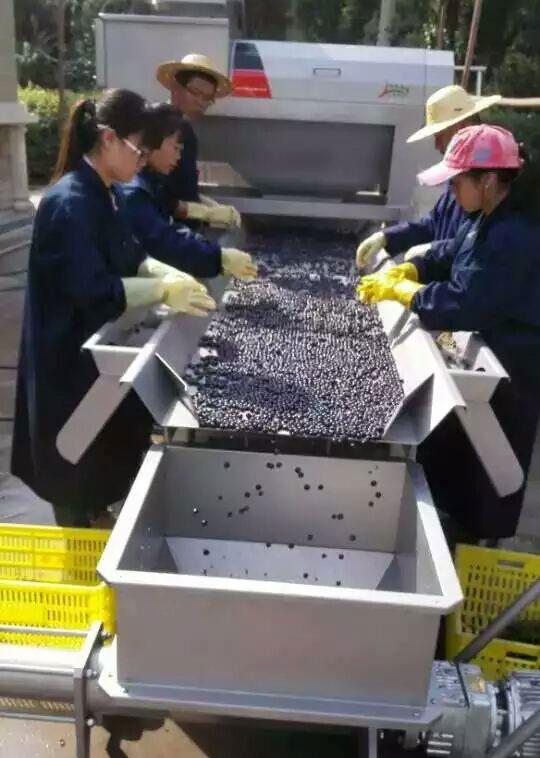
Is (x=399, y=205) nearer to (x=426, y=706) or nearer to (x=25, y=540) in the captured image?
(x=25, y=540)

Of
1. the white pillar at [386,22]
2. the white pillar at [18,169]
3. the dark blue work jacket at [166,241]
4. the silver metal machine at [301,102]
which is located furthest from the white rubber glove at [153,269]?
the white pillar at [386,22]

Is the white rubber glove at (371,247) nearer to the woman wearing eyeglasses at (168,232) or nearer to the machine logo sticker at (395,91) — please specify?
the woman wearing eyeglasses at (168,232)

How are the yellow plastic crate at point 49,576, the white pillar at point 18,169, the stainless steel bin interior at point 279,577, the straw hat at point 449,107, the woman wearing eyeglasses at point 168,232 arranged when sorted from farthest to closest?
the white pillar at point 18,169, the straw hat at point 449,107, the woman wearing eyeglasses at point 168,232, the yellow plastic crate at point 49,576, the stainless steel bin interior at point 279,577

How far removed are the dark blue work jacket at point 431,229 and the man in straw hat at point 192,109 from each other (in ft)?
2.80

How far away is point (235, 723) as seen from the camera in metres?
1.44

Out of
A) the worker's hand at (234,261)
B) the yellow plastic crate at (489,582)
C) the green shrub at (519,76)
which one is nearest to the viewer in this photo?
the yellow plastic crate at (489,582)

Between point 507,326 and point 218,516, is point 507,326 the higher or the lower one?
the higher one

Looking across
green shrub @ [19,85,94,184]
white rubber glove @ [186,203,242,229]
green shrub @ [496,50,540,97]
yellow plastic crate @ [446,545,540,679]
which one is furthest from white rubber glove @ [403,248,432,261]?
green shrub @ [496,50,540,97]

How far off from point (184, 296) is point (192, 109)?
65.6 inches

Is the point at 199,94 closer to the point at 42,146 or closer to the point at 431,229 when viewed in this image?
the point at 431,229

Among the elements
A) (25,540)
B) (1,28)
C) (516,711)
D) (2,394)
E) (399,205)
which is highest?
(1,28)

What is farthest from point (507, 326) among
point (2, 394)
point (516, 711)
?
point (2, 394)

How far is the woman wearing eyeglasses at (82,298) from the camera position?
2.10 meters

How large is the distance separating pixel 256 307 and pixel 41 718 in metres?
1.86
